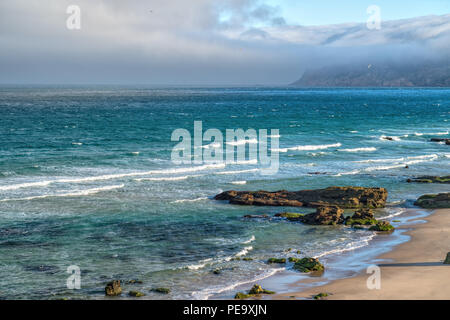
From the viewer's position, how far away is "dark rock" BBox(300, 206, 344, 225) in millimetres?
29984

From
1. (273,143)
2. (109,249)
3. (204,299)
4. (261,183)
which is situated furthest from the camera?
(273,143)

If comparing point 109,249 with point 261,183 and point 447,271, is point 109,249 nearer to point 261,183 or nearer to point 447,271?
point 447,271

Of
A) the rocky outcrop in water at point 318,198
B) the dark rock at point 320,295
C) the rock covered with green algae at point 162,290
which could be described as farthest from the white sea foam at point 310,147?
the dark rock at point 320,295

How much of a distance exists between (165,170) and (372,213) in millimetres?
21455

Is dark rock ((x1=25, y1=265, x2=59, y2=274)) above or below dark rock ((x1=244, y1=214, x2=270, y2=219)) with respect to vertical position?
below

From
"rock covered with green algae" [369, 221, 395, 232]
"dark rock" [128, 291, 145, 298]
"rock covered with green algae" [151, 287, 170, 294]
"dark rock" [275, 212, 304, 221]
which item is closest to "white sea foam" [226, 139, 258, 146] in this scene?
"dark rock" [275, 212, 304, 221]

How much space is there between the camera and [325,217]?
30.2m

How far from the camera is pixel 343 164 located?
5231 centimetres

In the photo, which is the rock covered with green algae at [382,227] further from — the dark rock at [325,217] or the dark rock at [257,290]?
the dark rock at [257,290]

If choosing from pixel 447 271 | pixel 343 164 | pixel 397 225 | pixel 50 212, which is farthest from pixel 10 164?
pixel 447 271

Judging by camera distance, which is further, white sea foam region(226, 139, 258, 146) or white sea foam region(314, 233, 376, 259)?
white sea foam region(226, 139, 258, 146)

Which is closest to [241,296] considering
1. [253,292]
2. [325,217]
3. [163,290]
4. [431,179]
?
[253,292]

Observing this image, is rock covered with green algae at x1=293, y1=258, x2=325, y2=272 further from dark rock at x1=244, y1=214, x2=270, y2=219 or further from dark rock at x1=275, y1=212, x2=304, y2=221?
dark rock at x1=244, y1=214, x2=270, y2=219

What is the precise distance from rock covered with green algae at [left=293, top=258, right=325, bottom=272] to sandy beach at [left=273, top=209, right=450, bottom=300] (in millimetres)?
1453
